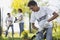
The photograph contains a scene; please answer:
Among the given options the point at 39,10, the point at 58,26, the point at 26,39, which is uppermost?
the point at 39,10

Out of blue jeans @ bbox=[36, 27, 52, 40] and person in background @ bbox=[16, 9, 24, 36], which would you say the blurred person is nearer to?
person in background @ bbox=[16, 9, 24, 36]

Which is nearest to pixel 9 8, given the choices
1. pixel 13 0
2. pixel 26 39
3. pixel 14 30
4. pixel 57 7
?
pixel 13 0

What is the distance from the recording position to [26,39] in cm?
146

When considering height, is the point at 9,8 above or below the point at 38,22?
above

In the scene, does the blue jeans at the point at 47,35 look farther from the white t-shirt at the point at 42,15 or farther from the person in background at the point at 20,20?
the person in background at the point at 20,20

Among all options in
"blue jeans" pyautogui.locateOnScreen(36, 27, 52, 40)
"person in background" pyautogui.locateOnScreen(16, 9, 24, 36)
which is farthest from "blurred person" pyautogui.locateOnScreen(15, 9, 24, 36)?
"blue jeans" pyautogui.locateOnScreen(36, 27, 52, 40)

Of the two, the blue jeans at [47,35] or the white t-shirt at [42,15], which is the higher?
the white t-shirt at [42,15]

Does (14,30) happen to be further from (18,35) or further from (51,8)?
(51,8)

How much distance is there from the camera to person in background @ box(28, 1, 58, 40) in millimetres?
1434

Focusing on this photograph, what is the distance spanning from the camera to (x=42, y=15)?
56.7 inches

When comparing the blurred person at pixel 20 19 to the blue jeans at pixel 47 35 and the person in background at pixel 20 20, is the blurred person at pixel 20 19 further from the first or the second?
the blue jeans at pixel 47 35

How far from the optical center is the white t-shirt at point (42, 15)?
1436 mm

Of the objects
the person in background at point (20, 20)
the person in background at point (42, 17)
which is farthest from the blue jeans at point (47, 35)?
the person in background at point (20, 20)

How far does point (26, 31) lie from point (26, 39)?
0.08 meters
